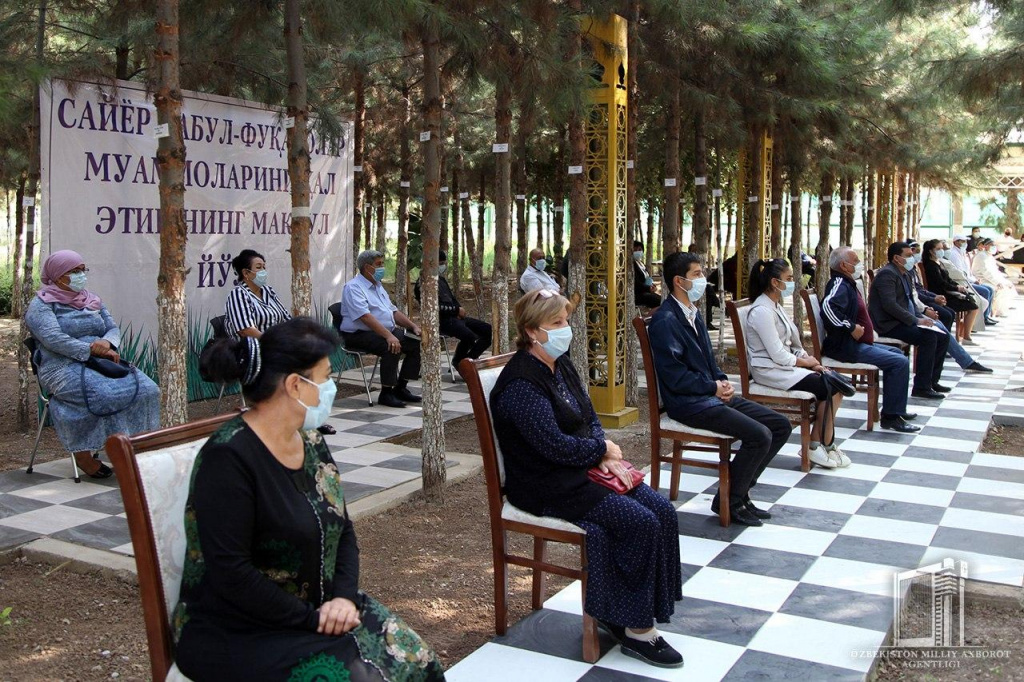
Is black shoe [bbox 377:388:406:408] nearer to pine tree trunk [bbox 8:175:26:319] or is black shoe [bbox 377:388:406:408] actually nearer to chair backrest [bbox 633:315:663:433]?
chair backrest [bbox 633:315:663:433]

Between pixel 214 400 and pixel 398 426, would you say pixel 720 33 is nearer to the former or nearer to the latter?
pixel 398 426

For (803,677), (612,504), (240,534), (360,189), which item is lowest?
(803,677)

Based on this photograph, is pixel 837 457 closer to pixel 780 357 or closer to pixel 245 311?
pixel 780 357

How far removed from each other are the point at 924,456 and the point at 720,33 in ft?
12.4

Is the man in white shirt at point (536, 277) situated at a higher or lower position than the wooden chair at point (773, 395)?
higher

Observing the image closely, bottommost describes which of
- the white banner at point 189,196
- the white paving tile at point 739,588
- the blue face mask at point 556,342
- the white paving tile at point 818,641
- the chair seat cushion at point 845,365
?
the white paving tile at point 818,641

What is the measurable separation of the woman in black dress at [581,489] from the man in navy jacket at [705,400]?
1397mm

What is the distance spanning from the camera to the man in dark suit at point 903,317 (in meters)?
8.80

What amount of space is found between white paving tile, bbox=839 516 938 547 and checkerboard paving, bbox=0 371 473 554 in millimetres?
2455

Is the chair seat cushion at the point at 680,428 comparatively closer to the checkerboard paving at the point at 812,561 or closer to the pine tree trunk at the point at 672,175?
the checkerboard paving at the point at 812,561

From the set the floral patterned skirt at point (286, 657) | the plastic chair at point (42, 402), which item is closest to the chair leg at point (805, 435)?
the floral patterned skirt at point (286, 657)

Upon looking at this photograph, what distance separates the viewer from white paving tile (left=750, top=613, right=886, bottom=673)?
347 centimetres

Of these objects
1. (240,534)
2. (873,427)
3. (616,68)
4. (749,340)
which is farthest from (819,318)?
(240,534)

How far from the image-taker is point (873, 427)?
302 inches
